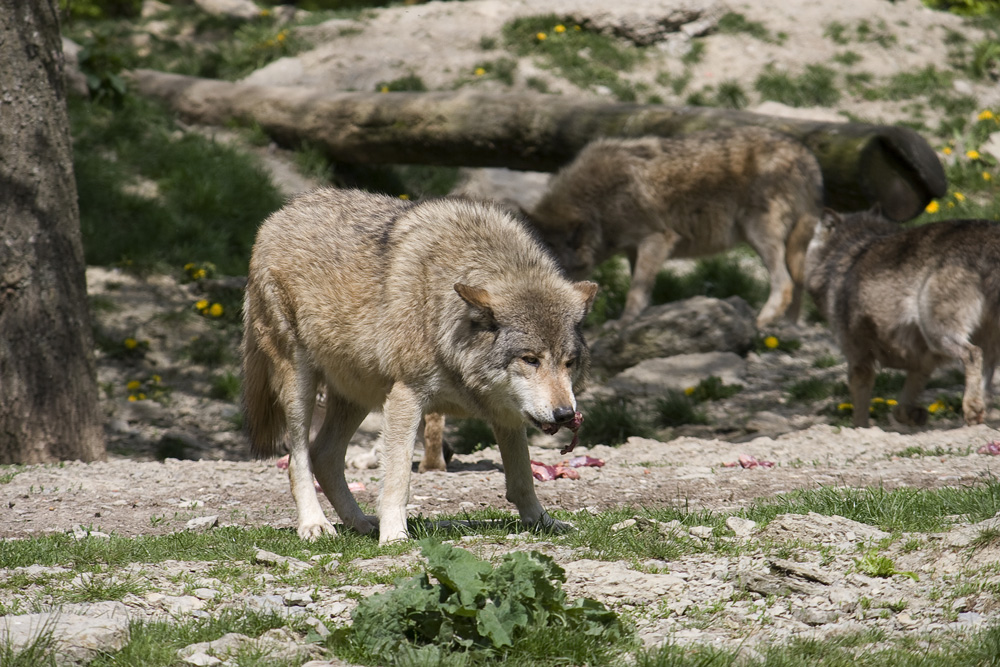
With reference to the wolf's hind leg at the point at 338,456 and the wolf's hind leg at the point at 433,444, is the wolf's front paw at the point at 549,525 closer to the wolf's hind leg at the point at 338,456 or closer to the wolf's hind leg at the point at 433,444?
the wolf's hind leg at the point at 338,456

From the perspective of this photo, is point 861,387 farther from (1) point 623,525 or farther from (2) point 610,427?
(1) point 623,525

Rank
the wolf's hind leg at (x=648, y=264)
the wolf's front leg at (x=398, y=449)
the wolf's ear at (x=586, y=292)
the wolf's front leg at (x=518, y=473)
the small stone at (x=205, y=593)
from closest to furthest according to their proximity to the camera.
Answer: the small stone at (x=205, y=593) < the wolf's front leg at (x=398, y=449) < the wolf's ear at (x=586, y=292) < the wolf's front leg at (x=518, y=473) < the wolf's hind leg at (x=648, y=264)

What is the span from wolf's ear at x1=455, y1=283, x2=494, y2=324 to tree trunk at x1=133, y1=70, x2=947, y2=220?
675 cm

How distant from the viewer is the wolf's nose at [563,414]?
468cm

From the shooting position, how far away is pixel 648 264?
40.8 ft

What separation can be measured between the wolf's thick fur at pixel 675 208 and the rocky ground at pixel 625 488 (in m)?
1.03

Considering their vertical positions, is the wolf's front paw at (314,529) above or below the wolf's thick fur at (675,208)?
above

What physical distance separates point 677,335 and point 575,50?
7634 millimetres

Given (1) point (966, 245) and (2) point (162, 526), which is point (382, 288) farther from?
(1) point (966, 245)

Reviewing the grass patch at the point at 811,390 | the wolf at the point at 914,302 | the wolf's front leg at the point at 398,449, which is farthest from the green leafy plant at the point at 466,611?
the grass patch at the point at 811,390

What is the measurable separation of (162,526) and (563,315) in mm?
2641

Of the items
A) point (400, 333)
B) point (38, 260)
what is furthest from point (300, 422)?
point (38, 260)

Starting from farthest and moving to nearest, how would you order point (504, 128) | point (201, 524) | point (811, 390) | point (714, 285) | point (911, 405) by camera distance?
point (714, 285), point (504, 128), point (811, 390), point (911, 405), point (201, 524)

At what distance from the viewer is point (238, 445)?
31.7 ft
